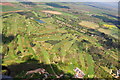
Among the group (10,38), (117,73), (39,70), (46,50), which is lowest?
(117,73)

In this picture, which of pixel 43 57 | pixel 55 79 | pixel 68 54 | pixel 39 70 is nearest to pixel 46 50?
pixel 43 57

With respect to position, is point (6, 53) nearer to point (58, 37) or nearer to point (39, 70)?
point (39, 70)

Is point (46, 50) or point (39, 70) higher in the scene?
point (46, 50)

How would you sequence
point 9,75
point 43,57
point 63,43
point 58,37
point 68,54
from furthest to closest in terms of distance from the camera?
1. point 58,37
2. point 63,43
3. point 68,54
4. point 43,57
5. point 9,75

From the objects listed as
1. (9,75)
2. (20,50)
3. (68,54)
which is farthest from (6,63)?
(68,54)

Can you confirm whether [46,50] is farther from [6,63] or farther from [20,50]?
[6,63]

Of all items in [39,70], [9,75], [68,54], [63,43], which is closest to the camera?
[9,75]

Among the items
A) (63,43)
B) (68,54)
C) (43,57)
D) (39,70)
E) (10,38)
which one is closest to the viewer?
(39,70)

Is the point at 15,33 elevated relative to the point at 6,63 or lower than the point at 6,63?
elevated

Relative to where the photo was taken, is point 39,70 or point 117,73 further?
point 117,73
